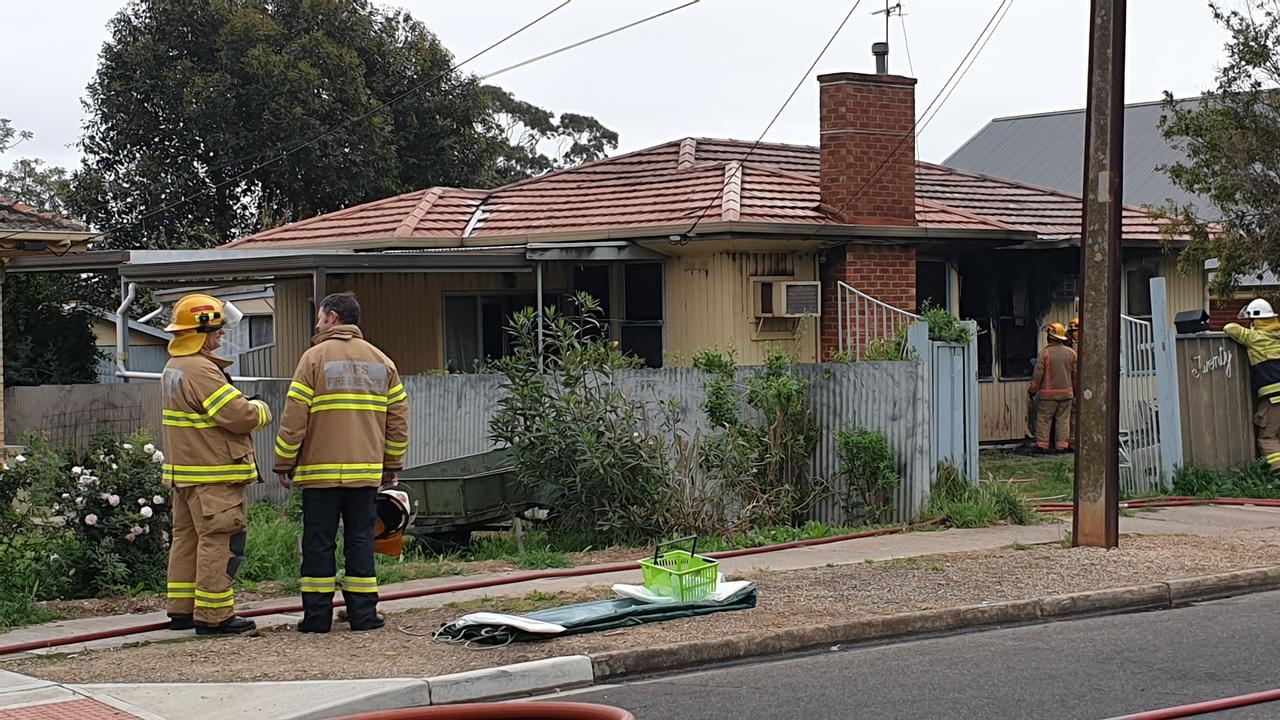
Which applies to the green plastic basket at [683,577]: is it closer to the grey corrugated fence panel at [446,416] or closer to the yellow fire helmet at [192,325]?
the yellow fire helmet at [192,325]

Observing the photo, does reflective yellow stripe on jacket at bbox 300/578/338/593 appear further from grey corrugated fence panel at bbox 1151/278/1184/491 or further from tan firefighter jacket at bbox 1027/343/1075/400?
tan firefighter jacket at bbox 1027/343/1075/400

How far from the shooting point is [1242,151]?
15750 millimetres

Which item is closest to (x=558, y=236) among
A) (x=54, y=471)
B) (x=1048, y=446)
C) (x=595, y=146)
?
(x=1048, y=446)

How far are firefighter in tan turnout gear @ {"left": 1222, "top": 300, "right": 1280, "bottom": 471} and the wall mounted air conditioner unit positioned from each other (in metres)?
4.38

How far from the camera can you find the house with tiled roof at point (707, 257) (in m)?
16.3

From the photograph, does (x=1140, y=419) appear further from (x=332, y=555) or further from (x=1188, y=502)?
(x=332, y=555)

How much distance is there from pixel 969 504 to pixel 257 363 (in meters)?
10.9

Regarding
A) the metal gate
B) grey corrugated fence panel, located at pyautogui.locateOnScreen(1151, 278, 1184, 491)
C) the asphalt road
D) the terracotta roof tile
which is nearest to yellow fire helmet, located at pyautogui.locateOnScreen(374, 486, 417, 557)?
the asphalt road

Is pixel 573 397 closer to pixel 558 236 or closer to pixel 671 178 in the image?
pixel 558 236

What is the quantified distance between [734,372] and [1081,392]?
304cm

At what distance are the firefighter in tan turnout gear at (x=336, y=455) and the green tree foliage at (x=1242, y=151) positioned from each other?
10.9m

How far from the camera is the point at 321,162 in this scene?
108 feet

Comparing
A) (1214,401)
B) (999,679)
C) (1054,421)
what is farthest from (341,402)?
(1054,421)

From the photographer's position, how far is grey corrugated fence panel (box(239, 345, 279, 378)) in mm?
19734
